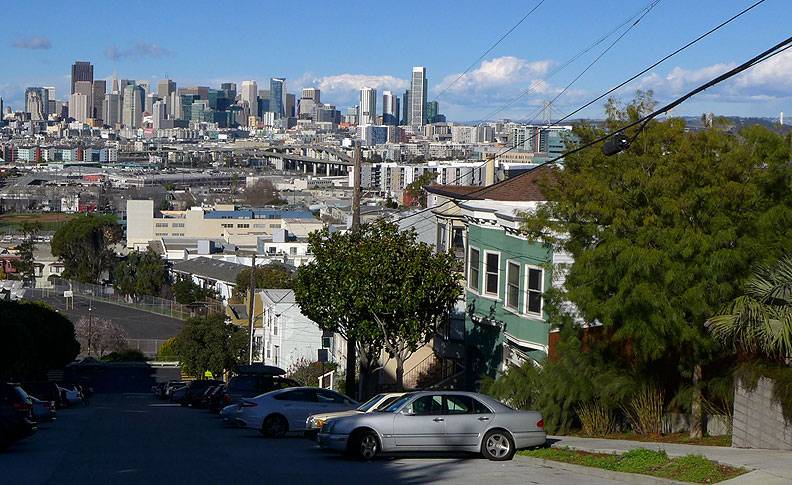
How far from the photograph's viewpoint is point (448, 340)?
34.4 meters

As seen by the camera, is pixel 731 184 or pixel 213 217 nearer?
pixel 731 184

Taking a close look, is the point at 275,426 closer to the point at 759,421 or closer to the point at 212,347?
the point at 759,421

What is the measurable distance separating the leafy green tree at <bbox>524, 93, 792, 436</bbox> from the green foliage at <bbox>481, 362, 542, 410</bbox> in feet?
11.0

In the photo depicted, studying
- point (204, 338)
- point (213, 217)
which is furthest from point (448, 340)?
point (213, 217)

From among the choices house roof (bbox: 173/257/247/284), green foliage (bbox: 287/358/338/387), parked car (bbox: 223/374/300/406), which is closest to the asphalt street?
parked car (bbox: 223/374/300/406)

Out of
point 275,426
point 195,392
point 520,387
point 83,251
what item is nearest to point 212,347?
point 195,392

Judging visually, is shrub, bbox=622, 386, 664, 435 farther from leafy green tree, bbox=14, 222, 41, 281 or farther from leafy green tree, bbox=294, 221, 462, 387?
leafy green tree, bbox=14, 222, 41, 281

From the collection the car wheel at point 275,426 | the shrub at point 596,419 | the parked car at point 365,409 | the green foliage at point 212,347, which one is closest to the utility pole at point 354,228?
the car wheel at point 275,426

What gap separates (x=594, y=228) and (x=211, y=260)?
90118 mm

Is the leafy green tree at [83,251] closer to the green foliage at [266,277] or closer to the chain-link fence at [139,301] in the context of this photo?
the chain-link fence at [139,301]

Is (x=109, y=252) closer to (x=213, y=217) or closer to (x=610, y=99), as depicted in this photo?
(x=213, y=217)

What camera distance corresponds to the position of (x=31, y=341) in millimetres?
53906

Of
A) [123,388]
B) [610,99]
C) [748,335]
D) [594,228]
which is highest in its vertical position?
[610,99]

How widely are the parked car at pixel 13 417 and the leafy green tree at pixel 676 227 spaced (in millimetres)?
9550
